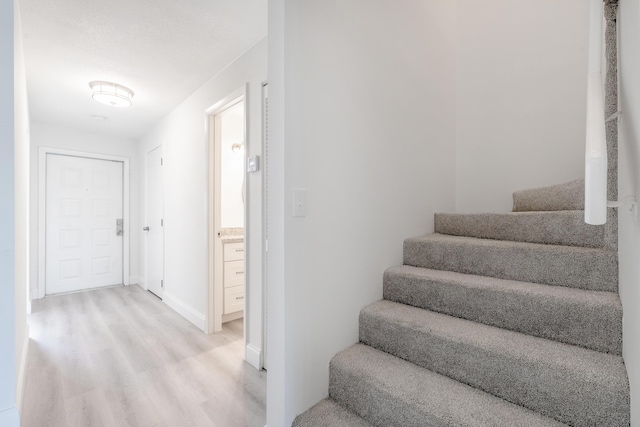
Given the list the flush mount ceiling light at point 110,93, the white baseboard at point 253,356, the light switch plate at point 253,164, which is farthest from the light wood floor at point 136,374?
the flush mount ceiling light at point 110,93

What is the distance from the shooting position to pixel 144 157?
15.3 ft

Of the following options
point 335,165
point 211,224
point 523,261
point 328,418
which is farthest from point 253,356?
point 523,261

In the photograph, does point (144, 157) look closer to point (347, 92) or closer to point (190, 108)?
point (190, 108)

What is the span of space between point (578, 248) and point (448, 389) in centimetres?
96

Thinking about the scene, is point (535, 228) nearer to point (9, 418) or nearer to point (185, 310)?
point (9, 418)

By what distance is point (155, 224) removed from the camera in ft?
13.8

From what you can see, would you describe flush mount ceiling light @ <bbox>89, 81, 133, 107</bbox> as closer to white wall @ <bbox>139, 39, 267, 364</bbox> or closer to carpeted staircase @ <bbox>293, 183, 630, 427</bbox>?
white wall @ <bbox>139, 39, 267, 364</bbox>

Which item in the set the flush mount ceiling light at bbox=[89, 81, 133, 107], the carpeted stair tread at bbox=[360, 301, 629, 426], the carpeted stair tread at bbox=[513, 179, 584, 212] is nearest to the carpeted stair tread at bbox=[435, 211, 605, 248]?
the carpeted stair tread at bbox=[513, 179, 584, 212]

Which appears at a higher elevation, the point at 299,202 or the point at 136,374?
the point at 299,202

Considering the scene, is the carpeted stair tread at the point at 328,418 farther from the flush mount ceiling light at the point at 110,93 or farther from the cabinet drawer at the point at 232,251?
the flush mount ceiling light at the point at 110,93

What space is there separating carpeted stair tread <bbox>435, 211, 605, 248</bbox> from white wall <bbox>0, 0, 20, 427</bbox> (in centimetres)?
265

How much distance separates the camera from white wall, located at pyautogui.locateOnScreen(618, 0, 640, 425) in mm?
786

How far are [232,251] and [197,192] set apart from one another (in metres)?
0.72

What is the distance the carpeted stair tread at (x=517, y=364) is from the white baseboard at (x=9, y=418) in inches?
72.7
